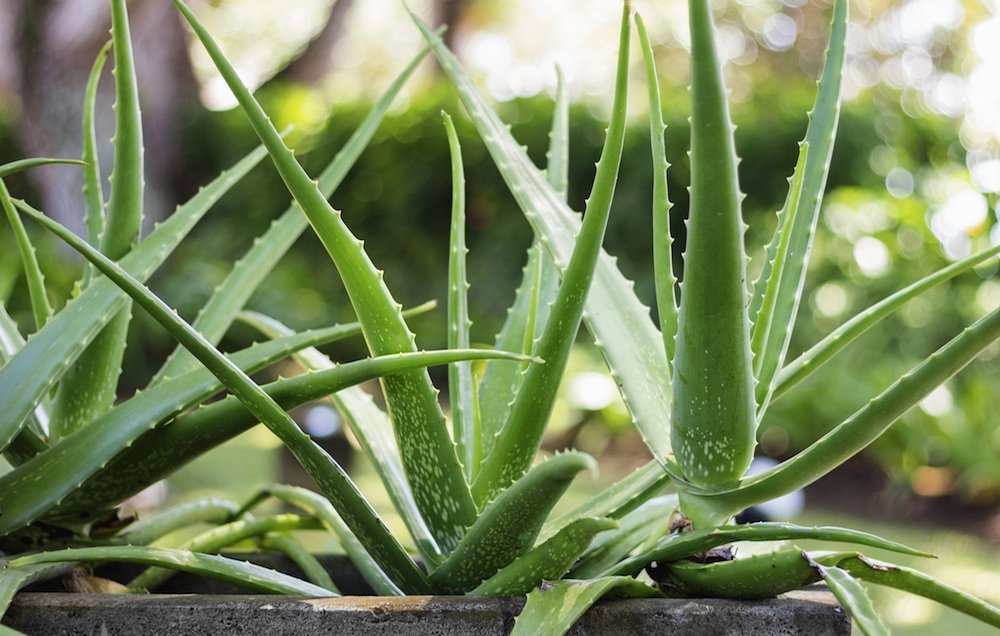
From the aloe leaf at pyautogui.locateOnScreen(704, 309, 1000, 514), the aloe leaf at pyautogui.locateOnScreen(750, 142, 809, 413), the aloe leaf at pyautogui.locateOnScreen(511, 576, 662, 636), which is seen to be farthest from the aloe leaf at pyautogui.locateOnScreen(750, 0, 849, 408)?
the aloe leaf at pyautogui.locateOnScreen(511, 576, 662, 636)

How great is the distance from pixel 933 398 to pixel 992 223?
63 centimetres

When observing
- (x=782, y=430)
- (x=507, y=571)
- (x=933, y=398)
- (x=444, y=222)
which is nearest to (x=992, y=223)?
(x=933, y=398)

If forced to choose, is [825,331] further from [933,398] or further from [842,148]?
[842,148]

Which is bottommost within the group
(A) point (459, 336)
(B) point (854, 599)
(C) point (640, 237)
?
(B) point (854, 599)

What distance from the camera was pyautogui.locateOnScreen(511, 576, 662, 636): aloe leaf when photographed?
594 millimetres

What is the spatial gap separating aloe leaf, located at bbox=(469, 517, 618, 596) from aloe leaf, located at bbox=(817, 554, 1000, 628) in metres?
0.17

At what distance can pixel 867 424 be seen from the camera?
2.00 feet

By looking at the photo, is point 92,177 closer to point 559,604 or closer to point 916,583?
point 559,604

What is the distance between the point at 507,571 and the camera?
676 millimetres

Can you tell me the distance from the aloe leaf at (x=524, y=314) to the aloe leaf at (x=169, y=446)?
22 centimetres

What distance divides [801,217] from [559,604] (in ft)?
1.25

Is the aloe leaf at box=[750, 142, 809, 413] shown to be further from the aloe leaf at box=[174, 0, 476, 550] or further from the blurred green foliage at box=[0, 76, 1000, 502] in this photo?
the blurred green foliage at box=[0, 76, 1000, 502]

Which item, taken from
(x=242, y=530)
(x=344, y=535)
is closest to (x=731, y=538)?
(x=344, y=535)

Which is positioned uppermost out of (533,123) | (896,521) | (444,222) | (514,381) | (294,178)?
(533,123)
